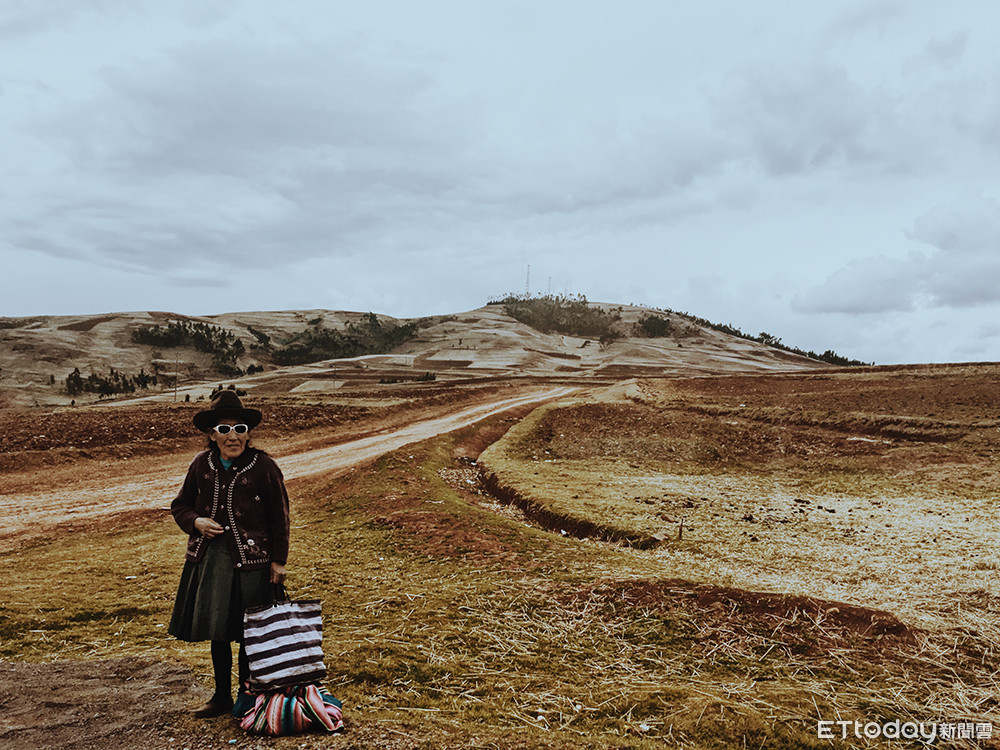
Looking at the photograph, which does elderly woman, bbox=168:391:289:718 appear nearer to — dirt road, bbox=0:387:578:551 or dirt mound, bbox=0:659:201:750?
dirt mound, bbox=0:659:201:750

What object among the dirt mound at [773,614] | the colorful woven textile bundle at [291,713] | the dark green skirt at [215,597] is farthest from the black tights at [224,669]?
the dirt mound at [773,614]

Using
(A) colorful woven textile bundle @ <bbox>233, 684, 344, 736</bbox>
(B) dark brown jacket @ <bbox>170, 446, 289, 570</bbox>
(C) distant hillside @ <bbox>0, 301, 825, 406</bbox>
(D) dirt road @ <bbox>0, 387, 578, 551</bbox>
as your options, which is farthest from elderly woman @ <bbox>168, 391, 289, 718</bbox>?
(C) distant hillside @ <bbox>0, 301, 825, 406</bbox>

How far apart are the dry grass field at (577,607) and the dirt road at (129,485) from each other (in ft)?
3.03

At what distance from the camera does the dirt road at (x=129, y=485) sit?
48.1ft

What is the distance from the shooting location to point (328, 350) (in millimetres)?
89125

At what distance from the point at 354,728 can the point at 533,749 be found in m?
1.38

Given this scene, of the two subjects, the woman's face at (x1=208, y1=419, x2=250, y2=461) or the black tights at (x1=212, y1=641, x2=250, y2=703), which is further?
the woman's face at (x1=208, y1=419, x2=250, y2=461)

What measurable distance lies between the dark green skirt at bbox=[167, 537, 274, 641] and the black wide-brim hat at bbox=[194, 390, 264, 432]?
3.18ft

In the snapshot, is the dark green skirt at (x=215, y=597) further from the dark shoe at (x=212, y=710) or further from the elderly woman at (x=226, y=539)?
the dark shoe at (x=212, y=710)

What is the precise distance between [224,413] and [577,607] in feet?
17.5

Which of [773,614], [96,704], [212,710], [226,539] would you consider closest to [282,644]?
[212,710]

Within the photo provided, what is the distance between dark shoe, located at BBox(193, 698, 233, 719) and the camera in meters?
4.70

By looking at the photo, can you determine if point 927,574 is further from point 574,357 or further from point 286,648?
point 574,357

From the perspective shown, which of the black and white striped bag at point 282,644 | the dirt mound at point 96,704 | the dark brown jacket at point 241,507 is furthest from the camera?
the dark brown jacket at point 241,507
